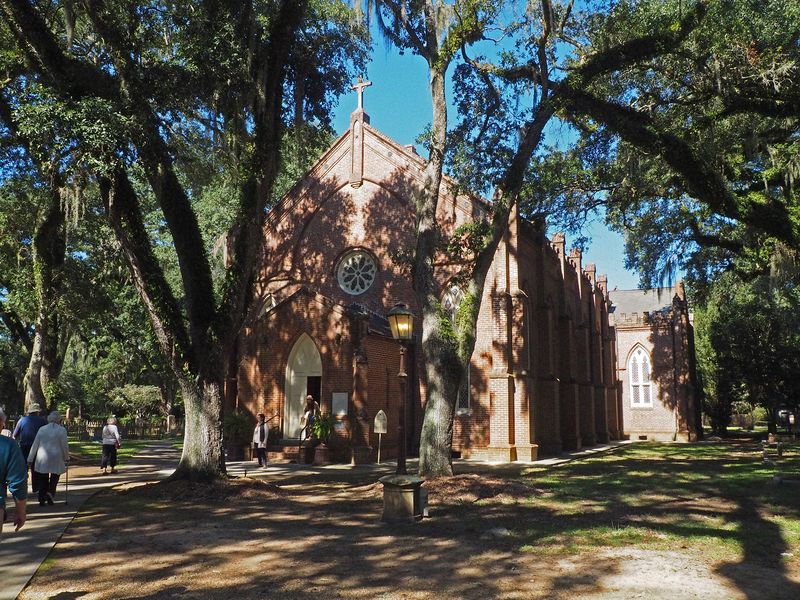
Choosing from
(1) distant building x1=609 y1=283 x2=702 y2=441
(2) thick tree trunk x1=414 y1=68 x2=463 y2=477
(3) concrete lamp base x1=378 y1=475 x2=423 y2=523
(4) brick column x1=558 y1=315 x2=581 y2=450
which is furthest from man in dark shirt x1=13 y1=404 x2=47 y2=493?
(1) distant building x1=609 y1=283 x2=702 y2=441

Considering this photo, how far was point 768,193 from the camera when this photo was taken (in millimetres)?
17062

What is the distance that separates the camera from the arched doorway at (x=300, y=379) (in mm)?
22391

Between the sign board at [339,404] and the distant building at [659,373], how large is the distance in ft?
81.0

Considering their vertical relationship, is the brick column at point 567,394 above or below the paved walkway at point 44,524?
above

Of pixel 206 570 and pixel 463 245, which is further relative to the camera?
pixel 463 245

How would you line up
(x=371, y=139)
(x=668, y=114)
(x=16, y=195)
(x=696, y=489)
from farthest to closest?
(x=371, y=139)
(x=16, y=195)
(x=668, y=114)
(x=696, y=489)

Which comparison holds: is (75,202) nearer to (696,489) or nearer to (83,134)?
(83,134)

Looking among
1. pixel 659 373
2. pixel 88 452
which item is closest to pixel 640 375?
pixel 659 373

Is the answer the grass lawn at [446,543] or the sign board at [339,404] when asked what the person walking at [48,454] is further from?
the sign board at [339,404]

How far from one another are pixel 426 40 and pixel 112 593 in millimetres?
12895

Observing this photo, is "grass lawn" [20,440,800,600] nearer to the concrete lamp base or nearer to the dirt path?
the dirt path

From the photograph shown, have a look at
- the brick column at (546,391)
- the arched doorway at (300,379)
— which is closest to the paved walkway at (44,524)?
the arched doorway at (300,379)

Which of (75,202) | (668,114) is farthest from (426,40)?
(75,202)

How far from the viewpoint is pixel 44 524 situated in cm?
966
